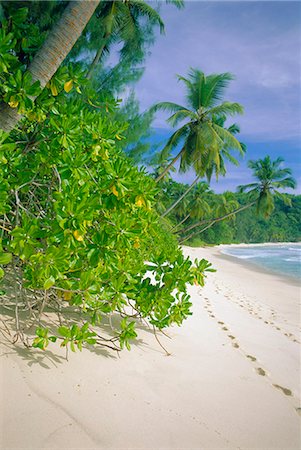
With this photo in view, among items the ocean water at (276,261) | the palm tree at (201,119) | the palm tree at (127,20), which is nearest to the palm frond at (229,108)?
the palm tree at (201,119)

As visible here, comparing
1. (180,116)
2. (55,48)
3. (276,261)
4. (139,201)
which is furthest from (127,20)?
(276,261)

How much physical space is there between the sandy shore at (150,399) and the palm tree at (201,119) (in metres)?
9.58

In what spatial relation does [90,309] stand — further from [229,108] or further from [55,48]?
[229,108]

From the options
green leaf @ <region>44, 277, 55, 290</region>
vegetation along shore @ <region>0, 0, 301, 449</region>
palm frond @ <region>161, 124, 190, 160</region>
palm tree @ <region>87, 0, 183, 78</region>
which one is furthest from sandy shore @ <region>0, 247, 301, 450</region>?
palm frond @ <region>161, 124, 190, 160</region>

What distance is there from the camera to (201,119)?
12.2 m

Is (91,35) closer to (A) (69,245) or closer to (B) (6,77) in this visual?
(B) (6,77)

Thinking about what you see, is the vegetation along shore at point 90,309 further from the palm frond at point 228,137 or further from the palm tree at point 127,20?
the palm frond at point 228,137

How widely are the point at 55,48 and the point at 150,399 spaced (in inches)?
97.7

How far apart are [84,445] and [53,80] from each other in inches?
91.3

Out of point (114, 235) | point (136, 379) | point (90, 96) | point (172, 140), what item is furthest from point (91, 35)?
point (136, 379)

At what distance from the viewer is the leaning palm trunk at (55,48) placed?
211cm

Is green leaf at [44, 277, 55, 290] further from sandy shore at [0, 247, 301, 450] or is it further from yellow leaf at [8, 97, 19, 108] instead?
yellow leaf at [8, 97, 19, 108]

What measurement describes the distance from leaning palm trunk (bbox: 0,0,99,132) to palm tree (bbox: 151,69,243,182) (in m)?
9.35

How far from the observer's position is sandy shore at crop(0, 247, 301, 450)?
152cm
